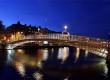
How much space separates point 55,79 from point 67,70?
7.43 m

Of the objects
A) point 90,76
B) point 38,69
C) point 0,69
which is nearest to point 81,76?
point 90,76

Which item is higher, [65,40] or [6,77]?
[65,40]

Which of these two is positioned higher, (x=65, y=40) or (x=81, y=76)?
(x=65, y=40)

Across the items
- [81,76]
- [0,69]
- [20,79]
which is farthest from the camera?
[0,69]

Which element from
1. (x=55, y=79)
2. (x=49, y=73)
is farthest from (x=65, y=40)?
(x=55, y=79)

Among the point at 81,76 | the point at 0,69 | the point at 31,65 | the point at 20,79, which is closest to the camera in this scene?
the point at 20,79

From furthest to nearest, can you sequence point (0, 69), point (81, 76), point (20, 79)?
point (0, 69)
point (81, 76)
point (20, 79)

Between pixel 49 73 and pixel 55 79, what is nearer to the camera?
pixel 55 79

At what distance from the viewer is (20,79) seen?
3784 cm

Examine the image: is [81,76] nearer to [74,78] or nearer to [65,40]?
[74,78]

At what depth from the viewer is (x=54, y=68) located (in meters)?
47.7

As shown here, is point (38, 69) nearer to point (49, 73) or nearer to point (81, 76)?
point (49, 73)

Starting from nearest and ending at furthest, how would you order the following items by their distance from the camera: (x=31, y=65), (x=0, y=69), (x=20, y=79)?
1. (x=20, y=79)
2. (x=0, y=69)
3. (x=31, y=65)

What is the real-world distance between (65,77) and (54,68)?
7782 mm
